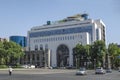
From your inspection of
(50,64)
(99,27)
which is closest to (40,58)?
(50,64)

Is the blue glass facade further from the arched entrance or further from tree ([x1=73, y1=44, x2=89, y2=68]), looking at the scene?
tree ([x1=73, y1=44, x2=89, y2=68])

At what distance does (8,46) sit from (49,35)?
176 ft

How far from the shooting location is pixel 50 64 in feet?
544

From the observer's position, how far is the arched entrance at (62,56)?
16300 cm

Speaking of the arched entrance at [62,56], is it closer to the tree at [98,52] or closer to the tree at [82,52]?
the tree at [82,52]

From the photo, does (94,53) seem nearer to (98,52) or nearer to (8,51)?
(98,52)

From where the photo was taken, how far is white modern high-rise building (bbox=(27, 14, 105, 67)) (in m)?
Answer: 157

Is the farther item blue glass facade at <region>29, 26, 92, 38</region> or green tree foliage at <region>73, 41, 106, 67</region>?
blue glass facade at <region>29, 26, 92, 38</region>

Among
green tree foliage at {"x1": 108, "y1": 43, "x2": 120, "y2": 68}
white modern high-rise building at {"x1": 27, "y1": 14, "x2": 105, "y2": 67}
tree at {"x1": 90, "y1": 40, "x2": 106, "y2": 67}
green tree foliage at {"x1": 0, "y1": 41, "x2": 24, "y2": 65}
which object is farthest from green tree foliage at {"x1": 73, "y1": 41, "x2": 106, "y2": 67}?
white modern high-rise building at {"x1": 27, "y1": 14, "x2": 105, "y2": 67}

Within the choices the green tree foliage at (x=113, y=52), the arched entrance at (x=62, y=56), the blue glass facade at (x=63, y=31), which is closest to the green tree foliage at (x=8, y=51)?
the green tree foliage at (x=113, y=52)

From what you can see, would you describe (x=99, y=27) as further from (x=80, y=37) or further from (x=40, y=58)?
(x=40, y=58)

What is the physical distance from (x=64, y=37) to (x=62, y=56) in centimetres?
1050

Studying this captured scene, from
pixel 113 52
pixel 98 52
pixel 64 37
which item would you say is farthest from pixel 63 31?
pixel 98 52

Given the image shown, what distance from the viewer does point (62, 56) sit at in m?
164
